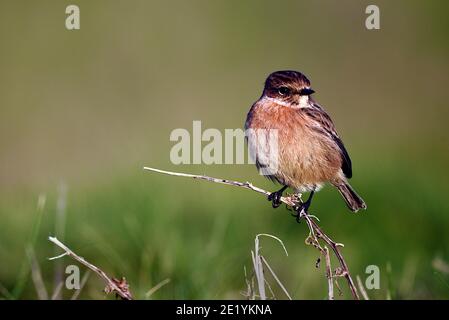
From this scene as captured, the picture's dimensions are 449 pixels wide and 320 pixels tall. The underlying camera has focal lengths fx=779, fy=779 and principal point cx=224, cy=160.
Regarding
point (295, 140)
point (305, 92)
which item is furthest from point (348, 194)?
point (305, 92)

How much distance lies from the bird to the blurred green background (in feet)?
3.17

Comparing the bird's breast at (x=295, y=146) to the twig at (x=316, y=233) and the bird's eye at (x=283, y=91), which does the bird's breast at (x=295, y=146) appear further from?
the twig at (x=316, y=233)

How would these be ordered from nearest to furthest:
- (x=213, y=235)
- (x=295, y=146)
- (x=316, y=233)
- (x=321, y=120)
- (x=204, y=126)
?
1. (x=316, y=233)
2. (x=295, y=146)
3. (x=321, y=120)
4. (x=213, y=235)
5. (x=204, y=126)

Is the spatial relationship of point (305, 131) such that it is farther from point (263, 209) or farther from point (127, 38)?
point (127, 38)

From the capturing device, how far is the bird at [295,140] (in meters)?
4.58

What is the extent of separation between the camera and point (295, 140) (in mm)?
4805

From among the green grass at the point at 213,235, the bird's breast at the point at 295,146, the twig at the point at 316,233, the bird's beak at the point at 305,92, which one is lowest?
the green grass at the point at 213,235

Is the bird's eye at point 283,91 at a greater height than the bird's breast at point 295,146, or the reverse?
the bird's eye at point 283,91

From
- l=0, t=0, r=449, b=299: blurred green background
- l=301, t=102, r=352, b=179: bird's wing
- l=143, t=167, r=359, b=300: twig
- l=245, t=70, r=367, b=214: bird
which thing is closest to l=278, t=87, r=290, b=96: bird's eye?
l=245, t=70, r=367, b=214: bird

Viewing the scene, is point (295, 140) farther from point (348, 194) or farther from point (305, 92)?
point (348, 194)

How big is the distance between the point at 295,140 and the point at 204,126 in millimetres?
5360

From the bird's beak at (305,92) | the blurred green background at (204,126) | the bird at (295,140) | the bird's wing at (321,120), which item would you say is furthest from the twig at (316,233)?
the blurred green background at (204,126)

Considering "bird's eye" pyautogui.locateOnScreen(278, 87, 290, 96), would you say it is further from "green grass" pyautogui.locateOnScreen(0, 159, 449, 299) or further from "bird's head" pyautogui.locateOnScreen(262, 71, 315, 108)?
"green grass" pyautogui.locateOnScreen(0, 159, 449, 299)

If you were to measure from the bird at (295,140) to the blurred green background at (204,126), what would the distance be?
0.97 meters
